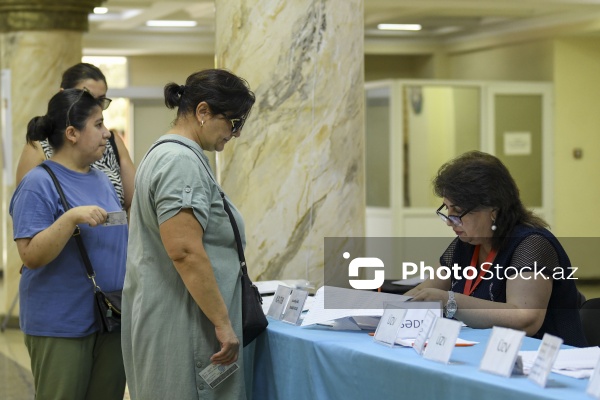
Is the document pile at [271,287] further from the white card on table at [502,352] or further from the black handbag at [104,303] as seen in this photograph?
the white card on table at [502,352]

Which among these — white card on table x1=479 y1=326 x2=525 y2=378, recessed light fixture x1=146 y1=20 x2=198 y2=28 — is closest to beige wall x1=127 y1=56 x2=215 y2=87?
recessed light fixture x1=146 y1=20 x2=198 y2=28

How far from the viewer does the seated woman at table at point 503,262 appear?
3344 mm

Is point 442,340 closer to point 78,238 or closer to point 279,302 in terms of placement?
point 279,302

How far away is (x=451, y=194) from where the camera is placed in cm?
353

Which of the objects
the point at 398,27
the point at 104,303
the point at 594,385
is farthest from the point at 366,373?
the point at 398,27

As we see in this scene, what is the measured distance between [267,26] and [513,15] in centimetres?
980

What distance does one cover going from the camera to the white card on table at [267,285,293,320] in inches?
142

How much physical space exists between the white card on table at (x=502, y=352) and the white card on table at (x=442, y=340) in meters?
0.11

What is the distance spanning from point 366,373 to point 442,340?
1.00 ft

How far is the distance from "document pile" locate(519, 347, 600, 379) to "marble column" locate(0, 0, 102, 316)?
750 centimetres

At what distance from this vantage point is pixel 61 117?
3.80 m

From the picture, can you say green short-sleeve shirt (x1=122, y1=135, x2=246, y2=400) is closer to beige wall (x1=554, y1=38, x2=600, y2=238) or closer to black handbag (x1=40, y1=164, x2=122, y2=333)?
black handbag (x1=40, y1=164, x2=122, y2=333)

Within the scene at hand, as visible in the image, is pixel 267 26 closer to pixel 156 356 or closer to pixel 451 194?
pixel 451 194

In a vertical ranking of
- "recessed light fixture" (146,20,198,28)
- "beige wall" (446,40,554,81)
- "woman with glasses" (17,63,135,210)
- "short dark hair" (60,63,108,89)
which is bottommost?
"woman with glasses" (17,63,135,210)
